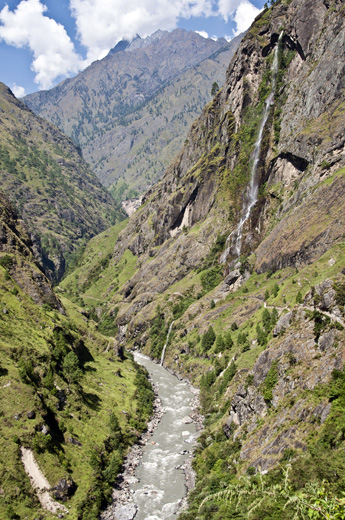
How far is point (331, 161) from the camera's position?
11944 cm

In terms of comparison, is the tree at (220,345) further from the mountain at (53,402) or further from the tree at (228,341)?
the mountain at (53,402)

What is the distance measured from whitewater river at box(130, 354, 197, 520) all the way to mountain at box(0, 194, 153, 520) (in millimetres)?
4807

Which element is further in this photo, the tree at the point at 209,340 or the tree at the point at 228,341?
the tree at the point at 209,340

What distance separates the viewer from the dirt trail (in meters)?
50.6

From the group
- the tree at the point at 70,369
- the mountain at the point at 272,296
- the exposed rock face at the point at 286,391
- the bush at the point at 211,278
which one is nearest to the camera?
the mountain at the point at 272,296

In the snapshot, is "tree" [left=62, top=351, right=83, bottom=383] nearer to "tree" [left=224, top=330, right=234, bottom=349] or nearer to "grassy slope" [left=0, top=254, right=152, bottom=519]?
"grassy slope" [left=0, top=254, right=152, bottom=519]

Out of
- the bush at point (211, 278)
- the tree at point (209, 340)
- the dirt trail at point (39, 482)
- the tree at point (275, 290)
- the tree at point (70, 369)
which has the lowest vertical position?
the tree at point (209, 340)

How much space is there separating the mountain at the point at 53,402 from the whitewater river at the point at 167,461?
4.81 meters

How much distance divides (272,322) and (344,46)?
110m

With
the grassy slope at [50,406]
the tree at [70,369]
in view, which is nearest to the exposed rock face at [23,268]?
the grassy slope at [50,406]

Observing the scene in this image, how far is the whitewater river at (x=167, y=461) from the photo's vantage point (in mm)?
56312

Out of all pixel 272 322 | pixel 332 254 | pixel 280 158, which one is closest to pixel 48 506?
pixel 272 322

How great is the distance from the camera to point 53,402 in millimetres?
70000

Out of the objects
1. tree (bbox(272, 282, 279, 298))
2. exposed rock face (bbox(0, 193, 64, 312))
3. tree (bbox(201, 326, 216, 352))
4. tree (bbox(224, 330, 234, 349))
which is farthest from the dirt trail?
tree (bbox(272, 282, 279, 298))
